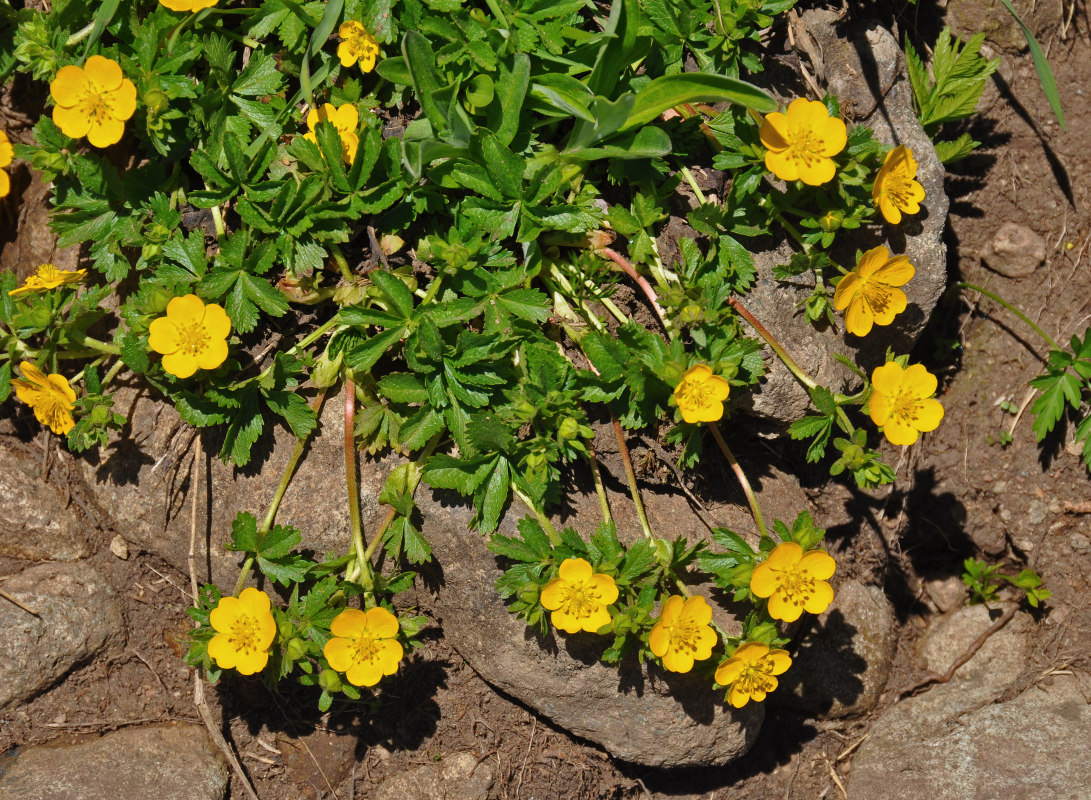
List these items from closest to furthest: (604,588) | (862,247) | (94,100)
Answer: (604,588) < (94,100) < (862,247)

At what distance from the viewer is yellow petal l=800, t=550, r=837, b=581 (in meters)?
3.04

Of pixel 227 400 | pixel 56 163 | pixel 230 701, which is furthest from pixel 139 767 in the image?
pixel 56 163

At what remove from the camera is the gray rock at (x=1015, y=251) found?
415 cm

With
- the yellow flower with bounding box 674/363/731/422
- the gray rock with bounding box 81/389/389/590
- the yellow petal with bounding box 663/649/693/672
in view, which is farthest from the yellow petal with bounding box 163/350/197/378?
the yellow petal with bounding box 663/649/693/672

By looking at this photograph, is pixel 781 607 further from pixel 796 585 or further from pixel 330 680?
pixel 330 680

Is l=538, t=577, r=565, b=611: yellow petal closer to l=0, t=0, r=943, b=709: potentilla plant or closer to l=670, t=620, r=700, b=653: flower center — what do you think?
l=0, t=0, r=943, b=709: potentilla plant

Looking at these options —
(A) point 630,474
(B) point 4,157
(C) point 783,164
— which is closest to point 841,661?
(A) point 630,474

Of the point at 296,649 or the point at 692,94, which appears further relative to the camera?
the point at 296,649

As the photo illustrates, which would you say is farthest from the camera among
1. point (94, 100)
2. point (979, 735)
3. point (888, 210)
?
point (979, 735)

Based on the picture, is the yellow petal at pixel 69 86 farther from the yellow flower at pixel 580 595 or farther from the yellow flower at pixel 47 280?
the yellow flower at pixel 580 595

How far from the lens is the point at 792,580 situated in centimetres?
303

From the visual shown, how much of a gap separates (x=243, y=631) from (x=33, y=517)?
143cm

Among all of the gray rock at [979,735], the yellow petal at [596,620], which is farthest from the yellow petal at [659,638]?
the gray rock at [979,735]

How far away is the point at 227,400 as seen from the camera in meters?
3.17
